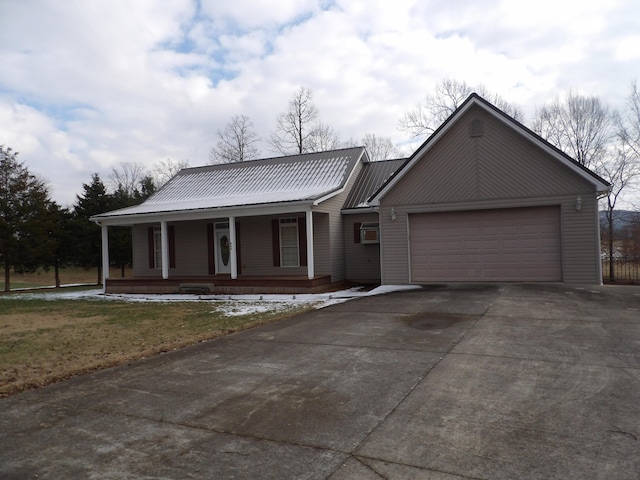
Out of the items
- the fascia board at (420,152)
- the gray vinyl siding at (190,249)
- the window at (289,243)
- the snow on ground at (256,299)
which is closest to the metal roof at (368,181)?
the window at (289,243)

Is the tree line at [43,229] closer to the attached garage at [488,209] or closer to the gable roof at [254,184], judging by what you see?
the gable roof at [254,184]

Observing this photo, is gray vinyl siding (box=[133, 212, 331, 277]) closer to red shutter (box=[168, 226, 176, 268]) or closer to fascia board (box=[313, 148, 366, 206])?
red shutter (box=[168, 226, 176, 268])

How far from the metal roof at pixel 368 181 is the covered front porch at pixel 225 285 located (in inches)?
130

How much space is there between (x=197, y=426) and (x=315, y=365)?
2064 millimetres

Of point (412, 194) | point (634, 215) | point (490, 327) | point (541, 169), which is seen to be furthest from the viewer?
point (634, 215)

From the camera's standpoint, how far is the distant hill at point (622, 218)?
85.0 feet

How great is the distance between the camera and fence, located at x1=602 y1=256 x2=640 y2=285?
21375mm

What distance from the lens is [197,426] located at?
4.07 m

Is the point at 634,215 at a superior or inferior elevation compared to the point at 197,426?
superior

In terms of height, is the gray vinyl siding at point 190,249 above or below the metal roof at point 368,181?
below

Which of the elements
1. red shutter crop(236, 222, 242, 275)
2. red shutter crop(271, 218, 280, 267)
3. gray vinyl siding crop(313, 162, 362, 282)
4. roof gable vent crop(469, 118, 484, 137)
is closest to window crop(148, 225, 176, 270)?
red shutter crop(236, 222, 242, 275)

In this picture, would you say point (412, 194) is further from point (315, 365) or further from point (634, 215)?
point (634, 215)

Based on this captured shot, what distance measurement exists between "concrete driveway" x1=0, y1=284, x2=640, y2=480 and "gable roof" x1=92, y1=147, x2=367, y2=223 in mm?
9134

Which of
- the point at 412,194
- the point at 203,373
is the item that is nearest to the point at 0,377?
the point at 203,373
